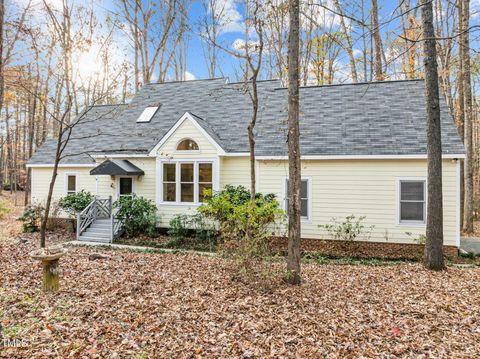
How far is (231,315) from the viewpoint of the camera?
4.70 meters

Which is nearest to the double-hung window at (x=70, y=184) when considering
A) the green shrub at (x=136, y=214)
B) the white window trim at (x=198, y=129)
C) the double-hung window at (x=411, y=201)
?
the green shrub at (x=136, y=214)

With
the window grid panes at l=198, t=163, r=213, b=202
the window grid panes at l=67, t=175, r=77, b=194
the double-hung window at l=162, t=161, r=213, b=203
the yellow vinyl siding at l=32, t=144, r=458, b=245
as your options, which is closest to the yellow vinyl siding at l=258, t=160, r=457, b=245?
the yellow vinyl siding at l=32, t=144, r=458, b=245

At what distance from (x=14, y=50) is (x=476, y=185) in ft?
87.4

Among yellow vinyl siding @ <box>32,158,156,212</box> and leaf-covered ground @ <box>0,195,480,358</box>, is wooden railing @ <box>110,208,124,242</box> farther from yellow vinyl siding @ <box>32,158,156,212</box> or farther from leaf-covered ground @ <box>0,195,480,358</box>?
leaf-covered ground @ <box>0,195,480,358</box>

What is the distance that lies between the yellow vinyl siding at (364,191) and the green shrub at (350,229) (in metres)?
0.18

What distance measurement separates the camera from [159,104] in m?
15.1

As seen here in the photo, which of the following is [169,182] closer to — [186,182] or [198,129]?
[186,182]

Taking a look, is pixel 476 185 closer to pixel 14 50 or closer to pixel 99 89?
pixel 99 89

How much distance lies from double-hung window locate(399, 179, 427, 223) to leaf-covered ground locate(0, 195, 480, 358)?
2.87m

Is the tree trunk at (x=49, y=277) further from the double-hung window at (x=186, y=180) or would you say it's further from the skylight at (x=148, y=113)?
the skylight at (x=148, y=113)

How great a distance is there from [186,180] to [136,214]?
2395mm

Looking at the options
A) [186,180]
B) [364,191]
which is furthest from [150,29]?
[364,191]

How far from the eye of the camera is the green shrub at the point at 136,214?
37.3 ft

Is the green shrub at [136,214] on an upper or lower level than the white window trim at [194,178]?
lower
